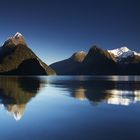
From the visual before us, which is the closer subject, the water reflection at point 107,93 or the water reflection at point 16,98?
the water reflection at point 16,98

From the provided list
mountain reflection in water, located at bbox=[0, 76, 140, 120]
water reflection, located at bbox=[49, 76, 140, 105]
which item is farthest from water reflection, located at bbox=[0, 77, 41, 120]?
water reflection, located at bbox=[49, 76, 140, 105]

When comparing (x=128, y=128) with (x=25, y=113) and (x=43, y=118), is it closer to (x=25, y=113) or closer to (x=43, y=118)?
(x=43, y=118)

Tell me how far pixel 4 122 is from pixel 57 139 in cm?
738

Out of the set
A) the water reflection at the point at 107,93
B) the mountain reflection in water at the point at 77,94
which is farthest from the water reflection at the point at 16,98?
the water reflection at the point at 107,93

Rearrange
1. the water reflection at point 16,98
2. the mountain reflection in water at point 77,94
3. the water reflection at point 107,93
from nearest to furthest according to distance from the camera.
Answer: the water reflection at point 16,98 < the mountain reflection in water at point 77,94 < the water reflection at point 107,93

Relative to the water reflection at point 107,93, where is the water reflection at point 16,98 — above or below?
above

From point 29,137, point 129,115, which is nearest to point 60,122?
point 29,137

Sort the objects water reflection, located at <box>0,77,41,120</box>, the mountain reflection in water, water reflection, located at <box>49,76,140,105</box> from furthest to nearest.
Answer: water reflection, located at <box>49,76,140,105</box>
the mountain reflection in water
water reflection, located at <box>0,77,41,120</box>

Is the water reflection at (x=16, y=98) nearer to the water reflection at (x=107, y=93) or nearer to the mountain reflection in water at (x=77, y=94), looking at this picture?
the mountain reflection in water at (x=77, y=94)

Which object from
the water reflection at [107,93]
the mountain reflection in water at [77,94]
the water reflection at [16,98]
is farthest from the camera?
the water reflection at [107,93]

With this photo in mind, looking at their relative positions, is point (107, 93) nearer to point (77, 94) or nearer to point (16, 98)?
point (77, 94)

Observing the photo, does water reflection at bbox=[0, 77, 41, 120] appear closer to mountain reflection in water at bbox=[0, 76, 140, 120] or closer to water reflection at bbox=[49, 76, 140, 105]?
mountain reflection in water at bbox=[0, 76, 140, 120]

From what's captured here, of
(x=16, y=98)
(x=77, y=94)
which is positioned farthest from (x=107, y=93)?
(x=16, y=98)

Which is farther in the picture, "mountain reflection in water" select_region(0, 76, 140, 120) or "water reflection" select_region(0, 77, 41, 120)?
"mountain reflection in water" select_region(0, 76, 140, 120)
